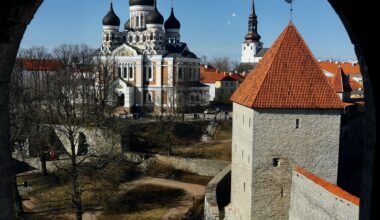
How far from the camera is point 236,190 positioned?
16281 mm

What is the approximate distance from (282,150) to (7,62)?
39.0 feet

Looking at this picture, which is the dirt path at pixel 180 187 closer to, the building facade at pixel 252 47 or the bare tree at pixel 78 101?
the bare tree at pixel 78 101

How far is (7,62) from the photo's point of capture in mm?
3361

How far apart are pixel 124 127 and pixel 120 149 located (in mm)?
1730

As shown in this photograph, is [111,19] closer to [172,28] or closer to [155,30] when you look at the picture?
[155,30]

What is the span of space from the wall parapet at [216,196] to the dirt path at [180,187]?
204 centimetres

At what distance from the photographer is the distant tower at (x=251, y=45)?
90.9m

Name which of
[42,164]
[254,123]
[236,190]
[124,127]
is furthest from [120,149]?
[254,123]

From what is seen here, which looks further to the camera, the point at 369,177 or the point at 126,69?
the point at 126,69

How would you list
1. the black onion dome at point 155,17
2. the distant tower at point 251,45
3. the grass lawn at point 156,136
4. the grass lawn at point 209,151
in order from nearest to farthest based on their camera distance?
the grass lawn at point 209,151 → the grass lawn at point 156,136 → the black onion dome at point 155,17 → the distant tower at point 251,45

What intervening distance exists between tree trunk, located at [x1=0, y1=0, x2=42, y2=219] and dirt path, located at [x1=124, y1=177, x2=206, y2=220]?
16.8 metres

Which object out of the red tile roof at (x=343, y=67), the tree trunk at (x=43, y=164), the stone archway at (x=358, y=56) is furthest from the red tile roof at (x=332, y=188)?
the red tile roof at (x=343, y=67)

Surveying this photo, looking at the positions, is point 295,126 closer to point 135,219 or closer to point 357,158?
point 135,219

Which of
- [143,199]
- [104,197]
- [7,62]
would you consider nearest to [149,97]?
[143,199]
